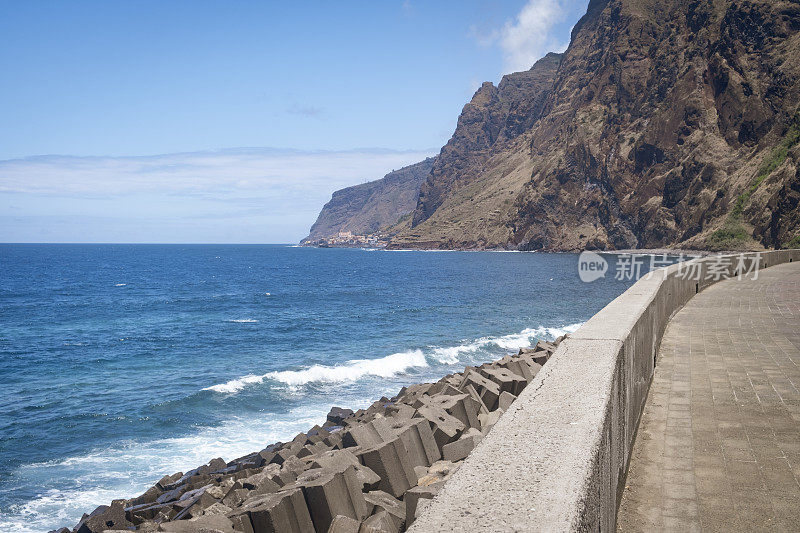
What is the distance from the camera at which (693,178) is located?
90.2m

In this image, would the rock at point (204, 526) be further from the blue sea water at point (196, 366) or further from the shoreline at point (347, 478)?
the blue sea water at point (196, 366)

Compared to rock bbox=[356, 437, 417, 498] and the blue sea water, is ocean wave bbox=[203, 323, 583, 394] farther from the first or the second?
rock bbox=[356, 437, 417, 498]

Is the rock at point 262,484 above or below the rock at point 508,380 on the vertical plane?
below

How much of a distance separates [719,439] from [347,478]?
10.1ft

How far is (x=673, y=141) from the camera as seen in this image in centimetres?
9862

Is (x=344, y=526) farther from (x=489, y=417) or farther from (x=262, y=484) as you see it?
(x=489, y=417)

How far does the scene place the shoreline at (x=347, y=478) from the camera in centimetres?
511

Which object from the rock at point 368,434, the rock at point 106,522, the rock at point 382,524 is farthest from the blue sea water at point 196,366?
the rock at point 382,524

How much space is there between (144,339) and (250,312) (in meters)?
10.7

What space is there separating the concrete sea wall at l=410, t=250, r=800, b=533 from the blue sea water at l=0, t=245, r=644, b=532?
946cm

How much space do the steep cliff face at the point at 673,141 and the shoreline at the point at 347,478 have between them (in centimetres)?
5725

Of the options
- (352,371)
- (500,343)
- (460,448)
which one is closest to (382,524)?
(460,448)

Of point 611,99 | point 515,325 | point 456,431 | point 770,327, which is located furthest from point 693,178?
point 456,431

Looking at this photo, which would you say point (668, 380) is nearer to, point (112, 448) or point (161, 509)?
point (161, 509)
